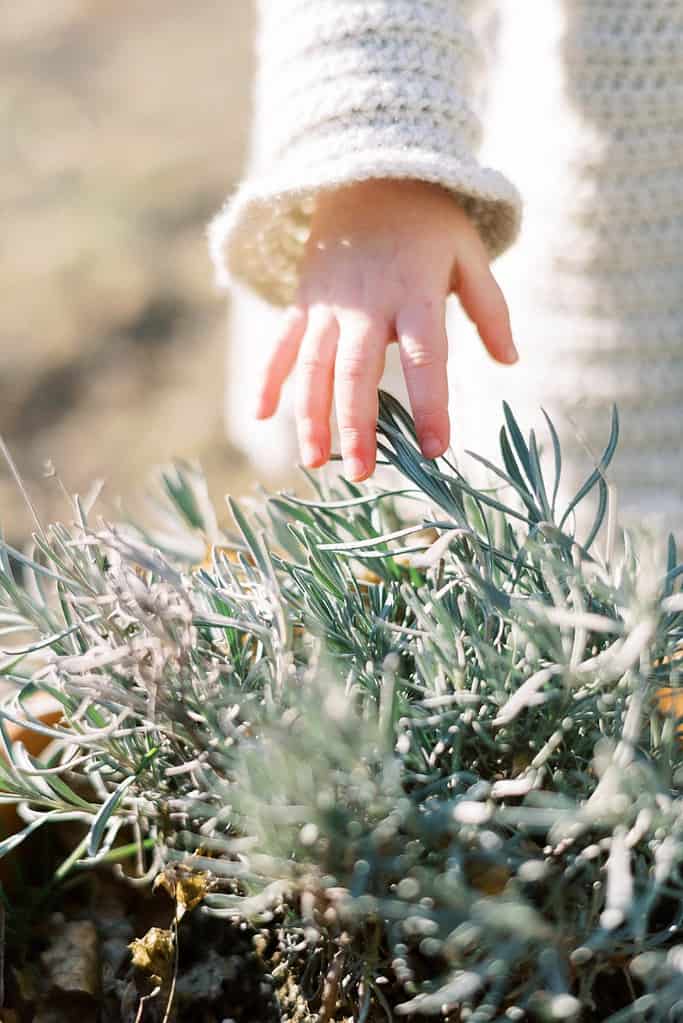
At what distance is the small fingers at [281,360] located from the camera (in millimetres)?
578

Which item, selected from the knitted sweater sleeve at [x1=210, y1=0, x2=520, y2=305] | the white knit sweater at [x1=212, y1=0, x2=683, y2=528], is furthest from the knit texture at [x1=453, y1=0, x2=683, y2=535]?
the knitted sweater sleeve at [x1=210, y1=0, x2=520, y2=305]

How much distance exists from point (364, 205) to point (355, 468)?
30 cm

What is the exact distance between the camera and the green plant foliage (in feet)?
0.79

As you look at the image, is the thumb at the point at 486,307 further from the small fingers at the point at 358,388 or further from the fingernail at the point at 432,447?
the fingernail at the point at 432,447

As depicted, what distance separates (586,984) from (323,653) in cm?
Result: 11

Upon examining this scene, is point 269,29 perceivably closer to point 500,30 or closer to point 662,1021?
point 500,30

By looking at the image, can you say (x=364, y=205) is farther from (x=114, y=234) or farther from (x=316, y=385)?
(x=114, y=234)

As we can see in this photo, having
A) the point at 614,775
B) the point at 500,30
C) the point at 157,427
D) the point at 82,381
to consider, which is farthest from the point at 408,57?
the point at 82,381

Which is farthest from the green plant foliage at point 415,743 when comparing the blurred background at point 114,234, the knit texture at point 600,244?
the blurred background at point 114,234

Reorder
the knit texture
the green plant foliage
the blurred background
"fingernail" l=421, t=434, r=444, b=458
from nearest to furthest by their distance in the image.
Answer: the green plant foliage < "fingernail" l=421, t=434, r=444, b=458 < the knit texture < the blurred background

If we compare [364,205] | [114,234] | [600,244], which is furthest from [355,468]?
[114,234]

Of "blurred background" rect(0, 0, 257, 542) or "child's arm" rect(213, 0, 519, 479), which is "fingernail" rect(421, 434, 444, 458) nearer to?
"child's arm" rect(213, 0, 519, 479)

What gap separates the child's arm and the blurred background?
461 mm

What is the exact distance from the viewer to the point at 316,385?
57 centimetres
